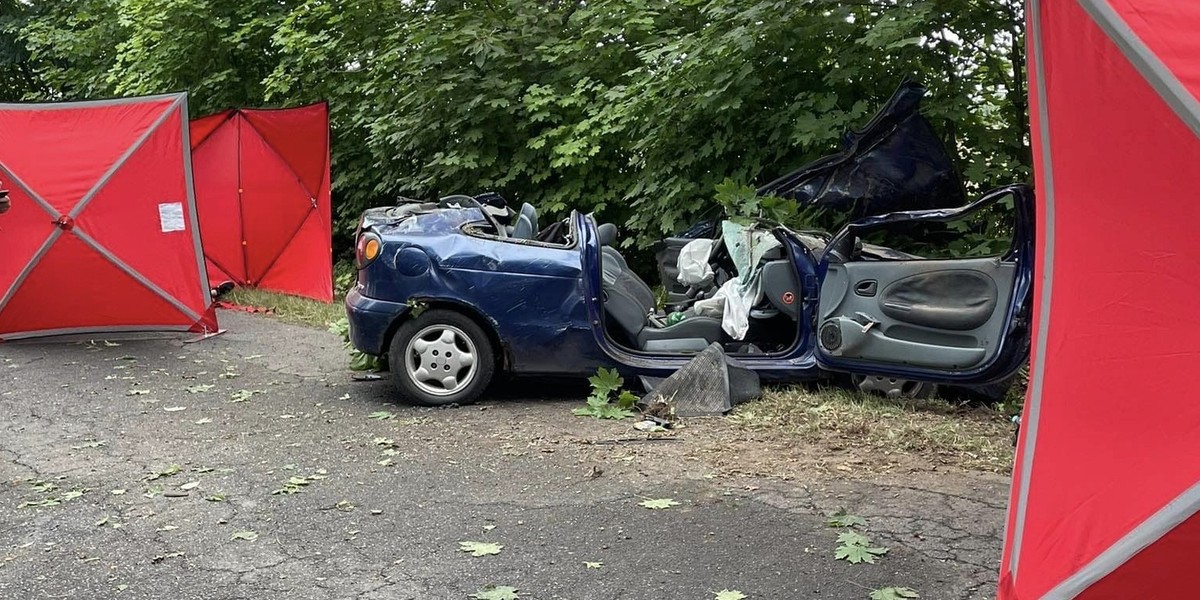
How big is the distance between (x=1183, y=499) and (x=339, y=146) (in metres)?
14.0

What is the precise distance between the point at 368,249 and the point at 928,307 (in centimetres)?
340

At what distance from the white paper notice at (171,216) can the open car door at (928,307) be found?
6.09 m

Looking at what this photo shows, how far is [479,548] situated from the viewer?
4293 mm

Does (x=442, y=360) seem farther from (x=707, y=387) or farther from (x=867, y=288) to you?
(x=867, y=288)

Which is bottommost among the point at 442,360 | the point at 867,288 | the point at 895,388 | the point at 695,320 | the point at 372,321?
the point at 895,388

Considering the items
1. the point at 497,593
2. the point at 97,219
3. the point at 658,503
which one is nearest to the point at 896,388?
the point at 658,503

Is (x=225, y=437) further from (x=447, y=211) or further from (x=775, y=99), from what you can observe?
(x=775, y=99)

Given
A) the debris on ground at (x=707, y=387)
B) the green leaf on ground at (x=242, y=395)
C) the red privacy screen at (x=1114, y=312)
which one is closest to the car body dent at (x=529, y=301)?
the debris on ground at (x=707, y=387)

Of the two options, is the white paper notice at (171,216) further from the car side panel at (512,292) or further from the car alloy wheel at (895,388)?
the car alloy wheel at (895,388)

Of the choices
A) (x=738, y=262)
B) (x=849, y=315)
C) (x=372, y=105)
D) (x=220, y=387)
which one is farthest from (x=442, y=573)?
(x=372, y=105)

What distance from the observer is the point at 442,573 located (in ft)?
13.2

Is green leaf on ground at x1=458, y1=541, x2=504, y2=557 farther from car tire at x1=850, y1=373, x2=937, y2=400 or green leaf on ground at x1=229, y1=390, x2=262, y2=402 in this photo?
green leaf on ground at x1=229, y1=390, x2=262, y2=402

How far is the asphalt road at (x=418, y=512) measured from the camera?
3.95 metres

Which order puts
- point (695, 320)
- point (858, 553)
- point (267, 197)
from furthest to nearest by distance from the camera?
1. point (267, 197)
2. point (695, 320)
3. point (858, 553)
